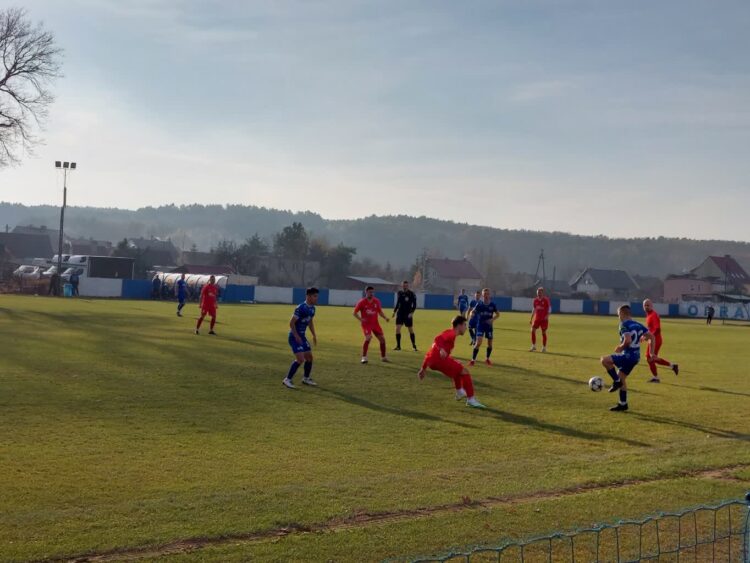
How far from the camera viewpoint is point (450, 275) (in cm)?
13138

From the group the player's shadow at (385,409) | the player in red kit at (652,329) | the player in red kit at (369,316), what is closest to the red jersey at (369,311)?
the player in red kit at (369,316)

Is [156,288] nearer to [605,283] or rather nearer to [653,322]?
[653,322]

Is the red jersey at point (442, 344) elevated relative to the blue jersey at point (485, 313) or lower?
lower

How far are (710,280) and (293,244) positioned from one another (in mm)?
66104

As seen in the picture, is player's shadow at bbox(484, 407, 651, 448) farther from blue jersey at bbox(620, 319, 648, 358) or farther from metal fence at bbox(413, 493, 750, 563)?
metal fence at bbox(413, 493, 750, 563)

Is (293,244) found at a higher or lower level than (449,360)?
higher

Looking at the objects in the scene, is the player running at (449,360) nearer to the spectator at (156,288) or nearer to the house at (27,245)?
the spectator at (156,288)

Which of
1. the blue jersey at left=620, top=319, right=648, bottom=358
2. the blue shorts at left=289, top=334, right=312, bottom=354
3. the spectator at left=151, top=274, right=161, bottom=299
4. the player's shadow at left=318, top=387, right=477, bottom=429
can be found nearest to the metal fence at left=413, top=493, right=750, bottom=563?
the player's shadow at left=318, top=387, right=477, bottom=429

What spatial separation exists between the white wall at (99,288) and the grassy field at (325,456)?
44.2 metres

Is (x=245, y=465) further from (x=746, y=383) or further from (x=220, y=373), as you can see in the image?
(x=746, y=383)

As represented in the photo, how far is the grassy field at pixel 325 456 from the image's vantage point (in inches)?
288

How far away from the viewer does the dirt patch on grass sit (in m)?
6.63

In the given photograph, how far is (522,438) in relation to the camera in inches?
481

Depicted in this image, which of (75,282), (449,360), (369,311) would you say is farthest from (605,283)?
(449,360)
